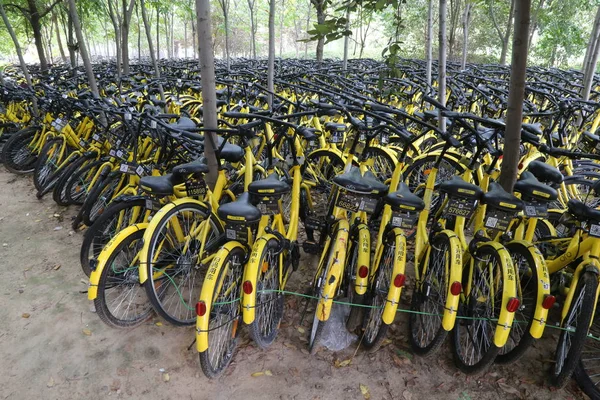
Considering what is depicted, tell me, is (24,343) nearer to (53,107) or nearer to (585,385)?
(585,385)

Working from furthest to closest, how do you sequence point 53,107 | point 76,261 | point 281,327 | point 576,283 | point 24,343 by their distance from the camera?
point 53,107 < point 76,261 < point 281,327 < point 24,343 < point 576,283

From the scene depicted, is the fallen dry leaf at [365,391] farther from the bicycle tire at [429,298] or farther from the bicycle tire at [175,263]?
the bicycle tire at [175,263]

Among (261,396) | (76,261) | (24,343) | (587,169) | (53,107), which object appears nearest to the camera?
(261,396)

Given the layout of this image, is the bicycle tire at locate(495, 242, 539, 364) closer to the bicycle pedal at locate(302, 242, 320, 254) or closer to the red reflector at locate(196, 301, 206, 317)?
the bicycle pedal at locate(302, 242, 320, 254)

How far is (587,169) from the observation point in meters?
3.69

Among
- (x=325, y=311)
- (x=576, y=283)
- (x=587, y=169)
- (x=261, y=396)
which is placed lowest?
(x=261, y=396)

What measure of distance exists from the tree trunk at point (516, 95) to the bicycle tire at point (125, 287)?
2514 millimetres

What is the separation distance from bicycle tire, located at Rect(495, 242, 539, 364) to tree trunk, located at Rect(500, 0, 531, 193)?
0.63m

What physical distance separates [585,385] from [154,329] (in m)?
2.61

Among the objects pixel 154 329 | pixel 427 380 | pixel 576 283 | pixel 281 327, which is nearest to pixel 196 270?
pixel 154 329

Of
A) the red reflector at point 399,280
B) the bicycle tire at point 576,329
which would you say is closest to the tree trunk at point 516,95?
the bicycle tire at point 576,329

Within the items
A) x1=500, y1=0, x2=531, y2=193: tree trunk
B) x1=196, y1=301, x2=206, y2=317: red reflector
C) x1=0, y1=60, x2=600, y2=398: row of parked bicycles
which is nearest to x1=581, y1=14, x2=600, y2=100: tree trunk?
x1=0, y1=60, x2=600, y2=398: row of parked bicycles

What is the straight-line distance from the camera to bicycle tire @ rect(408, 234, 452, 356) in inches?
88.1

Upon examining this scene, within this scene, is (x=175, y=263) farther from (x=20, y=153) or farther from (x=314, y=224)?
(x=20, y=153)
